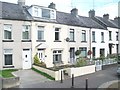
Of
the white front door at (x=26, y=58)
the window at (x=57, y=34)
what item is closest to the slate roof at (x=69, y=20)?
the window at (x=57, y=34)

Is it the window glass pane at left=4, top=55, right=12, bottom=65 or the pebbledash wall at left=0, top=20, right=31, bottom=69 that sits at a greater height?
the pebbledash wall at left=0, top=20, right=31, bottom=69

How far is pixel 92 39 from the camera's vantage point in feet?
103

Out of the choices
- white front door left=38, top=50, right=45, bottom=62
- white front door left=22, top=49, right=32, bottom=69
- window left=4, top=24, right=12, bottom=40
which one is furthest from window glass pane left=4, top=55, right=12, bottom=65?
white front door left=38, top=50, right=45, bottom=62

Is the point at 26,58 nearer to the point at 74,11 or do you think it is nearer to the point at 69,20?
the point at 69,20

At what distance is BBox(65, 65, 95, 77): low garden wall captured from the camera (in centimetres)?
1925

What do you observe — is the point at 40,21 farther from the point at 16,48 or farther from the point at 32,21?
the point at 16,48

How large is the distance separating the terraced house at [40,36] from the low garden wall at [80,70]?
17.2 feet

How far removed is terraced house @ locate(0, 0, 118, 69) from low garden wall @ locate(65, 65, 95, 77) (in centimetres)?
524

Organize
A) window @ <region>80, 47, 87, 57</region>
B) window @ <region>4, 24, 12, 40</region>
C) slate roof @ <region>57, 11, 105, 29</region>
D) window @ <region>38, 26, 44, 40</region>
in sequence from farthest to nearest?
1. window @ <region>80, 47, 87, 57</region>
2. slate roof @ <region>57, 11, 105, 29</region>
3. window @ <region>38, 26, 44, 40</region>
4. window @ <region>4, 24, 12, 40</region>

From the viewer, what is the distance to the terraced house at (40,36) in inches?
851

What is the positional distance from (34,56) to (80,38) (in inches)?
361

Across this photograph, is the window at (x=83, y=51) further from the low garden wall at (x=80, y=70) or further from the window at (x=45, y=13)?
the window at (x=45, y=13)

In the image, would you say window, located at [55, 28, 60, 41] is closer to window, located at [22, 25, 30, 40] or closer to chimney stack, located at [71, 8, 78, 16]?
window, located at [22, 25, 30, 40]

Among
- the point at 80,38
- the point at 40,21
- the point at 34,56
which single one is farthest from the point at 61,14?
the point at 34,56
